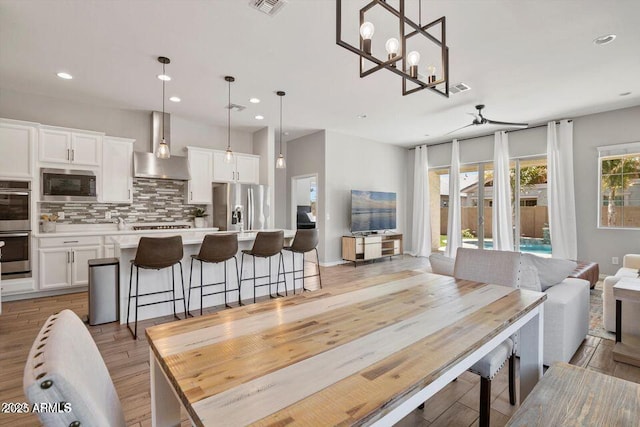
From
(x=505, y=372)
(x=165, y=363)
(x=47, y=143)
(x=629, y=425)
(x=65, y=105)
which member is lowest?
(x=505, y=372)

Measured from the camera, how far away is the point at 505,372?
7.54 feet

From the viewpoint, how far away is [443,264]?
9.73 feet

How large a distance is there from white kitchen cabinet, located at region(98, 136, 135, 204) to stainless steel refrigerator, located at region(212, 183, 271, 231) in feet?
4.78

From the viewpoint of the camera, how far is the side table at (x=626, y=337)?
2279 millimetres

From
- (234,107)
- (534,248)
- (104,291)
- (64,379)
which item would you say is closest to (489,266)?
(64,379)

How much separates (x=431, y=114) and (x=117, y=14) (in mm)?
4701

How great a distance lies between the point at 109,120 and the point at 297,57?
366cm

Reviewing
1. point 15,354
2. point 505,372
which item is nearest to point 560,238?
point 505,372

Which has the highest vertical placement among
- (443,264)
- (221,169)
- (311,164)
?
(311,164)

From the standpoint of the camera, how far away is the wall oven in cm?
395

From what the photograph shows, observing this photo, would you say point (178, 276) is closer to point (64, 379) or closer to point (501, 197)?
point (64, 379)

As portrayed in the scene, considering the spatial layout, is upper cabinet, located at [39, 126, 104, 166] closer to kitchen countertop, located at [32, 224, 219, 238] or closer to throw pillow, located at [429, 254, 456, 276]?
kitchen countertop, located at [32, 224, 219, 238]

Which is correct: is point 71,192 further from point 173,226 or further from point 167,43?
point 167,43

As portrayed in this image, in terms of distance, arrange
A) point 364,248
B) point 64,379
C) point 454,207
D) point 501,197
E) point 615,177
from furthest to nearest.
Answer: point 454,207 < point 364,248 < point 501,197 < point 615,177 < point 64,379
